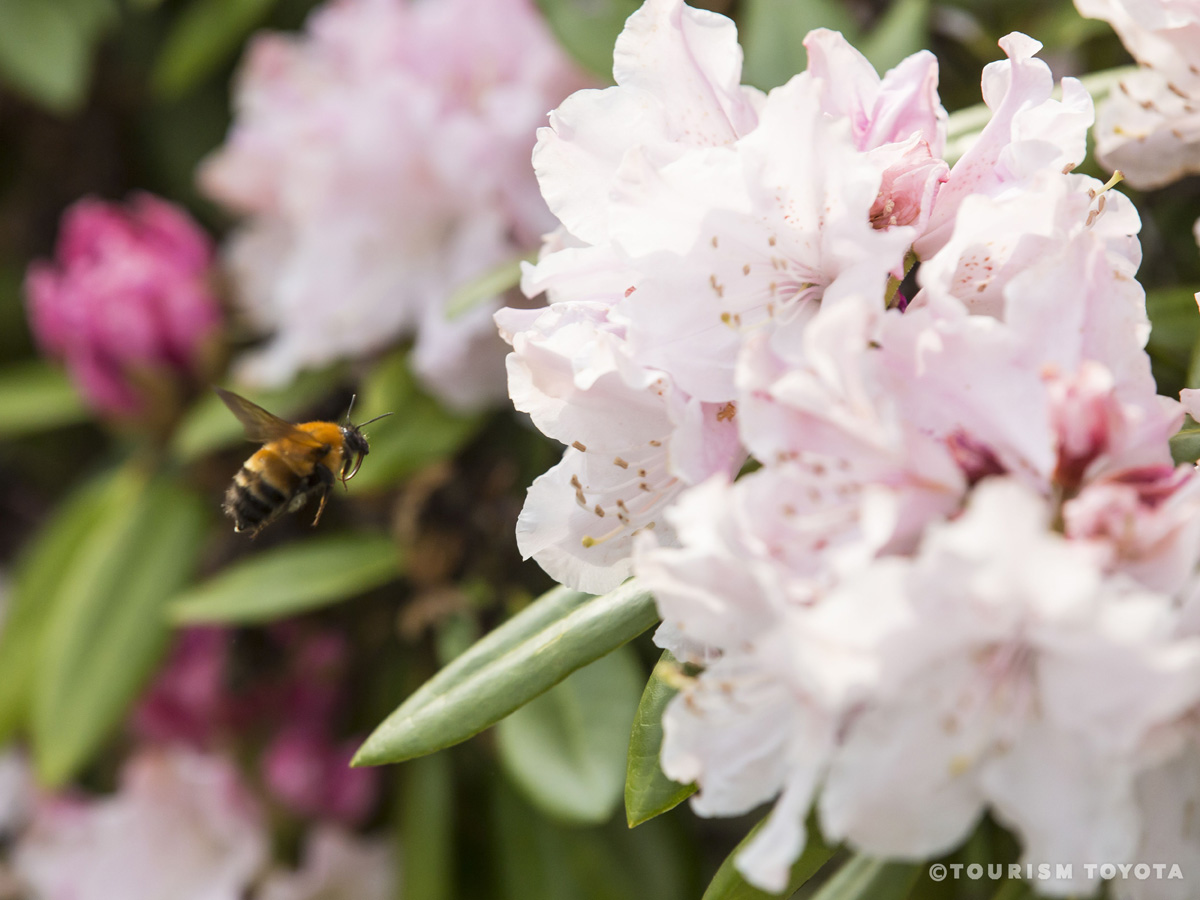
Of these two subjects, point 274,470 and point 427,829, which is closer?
point 274,470

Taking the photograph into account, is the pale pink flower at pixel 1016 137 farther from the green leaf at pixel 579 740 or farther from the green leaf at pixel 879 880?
the green leaf at pixel 579 740

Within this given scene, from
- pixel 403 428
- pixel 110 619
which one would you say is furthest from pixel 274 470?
pixel 110 619

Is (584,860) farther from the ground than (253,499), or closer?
closer

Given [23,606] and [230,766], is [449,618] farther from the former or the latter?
[23,606]

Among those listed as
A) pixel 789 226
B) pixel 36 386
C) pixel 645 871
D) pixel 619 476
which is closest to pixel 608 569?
pixel 619 476

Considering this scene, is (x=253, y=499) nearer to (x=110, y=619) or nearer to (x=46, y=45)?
(x=110, y=619)

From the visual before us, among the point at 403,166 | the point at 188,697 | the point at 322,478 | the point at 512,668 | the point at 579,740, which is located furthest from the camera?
the point at 188,697

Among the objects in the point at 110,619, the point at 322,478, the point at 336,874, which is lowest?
the point at 336,874
